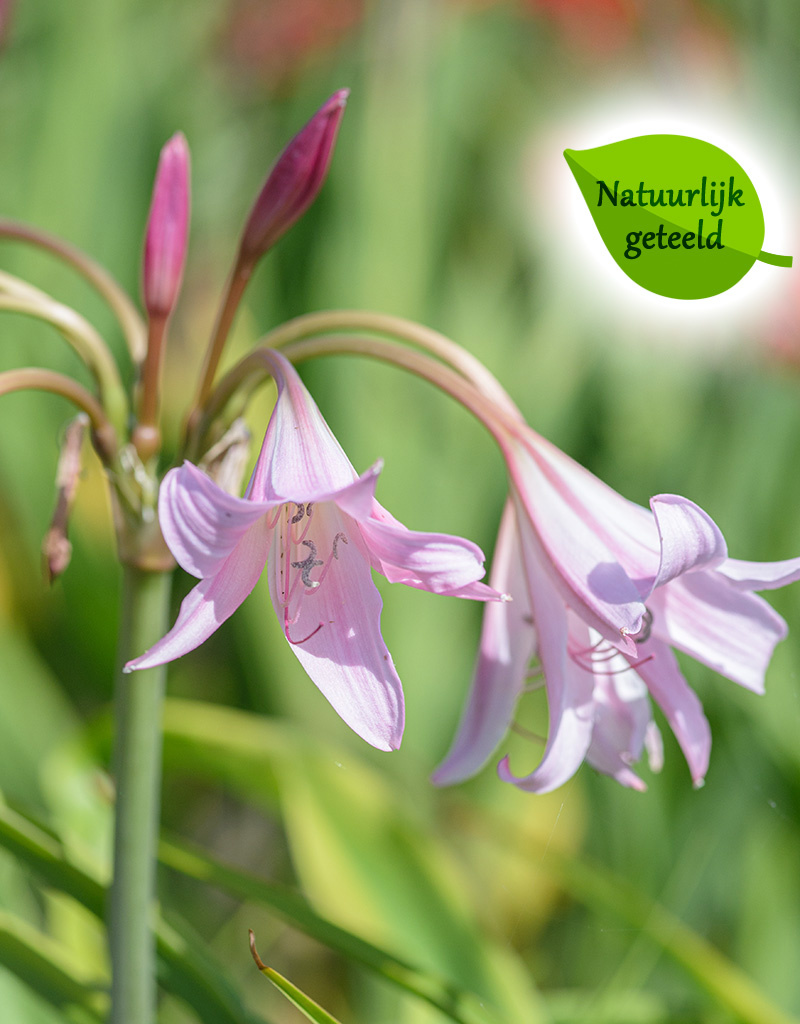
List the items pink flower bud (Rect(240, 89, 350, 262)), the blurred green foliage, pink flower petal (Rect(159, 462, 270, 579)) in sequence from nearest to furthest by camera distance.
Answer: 1. pink flower petal (Rect(159, 462, 270, 579))
2. pink flower bud (Rect(240, 89, 350, 262))
3. the blurred green foliage

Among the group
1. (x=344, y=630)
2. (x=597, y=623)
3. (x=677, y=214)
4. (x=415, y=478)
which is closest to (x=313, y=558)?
(x=344, y=630)

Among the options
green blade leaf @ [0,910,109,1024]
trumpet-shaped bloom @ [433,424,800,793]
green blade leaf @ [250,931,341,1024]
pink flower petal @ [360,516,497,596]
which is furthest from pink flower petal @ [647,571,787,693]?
green blade leaf @ [0,910,109,1024]

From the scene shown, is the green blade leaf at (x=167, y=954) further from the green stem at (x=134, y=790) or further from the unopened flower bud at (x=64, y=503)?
the unopened flower bud at (x=64, y=503)

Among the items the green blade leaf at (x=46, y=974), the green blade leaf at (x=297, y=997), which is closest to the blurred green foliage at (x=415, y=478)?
the green blade leaf at (x=46, y=974)

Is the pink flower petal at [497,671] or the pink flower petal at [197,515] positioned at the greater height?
the pink flower petal at [197,515]

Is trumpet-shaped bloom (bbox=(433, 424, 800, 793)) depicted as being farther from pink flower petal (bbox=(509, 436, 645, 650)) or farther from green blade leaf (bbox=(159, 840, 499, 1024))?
green blade leaf (bbox=(159, 840, 499, 1024))

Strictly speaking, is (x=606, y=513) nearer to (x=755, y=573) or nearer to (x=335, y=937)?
(x=755, y=573)
